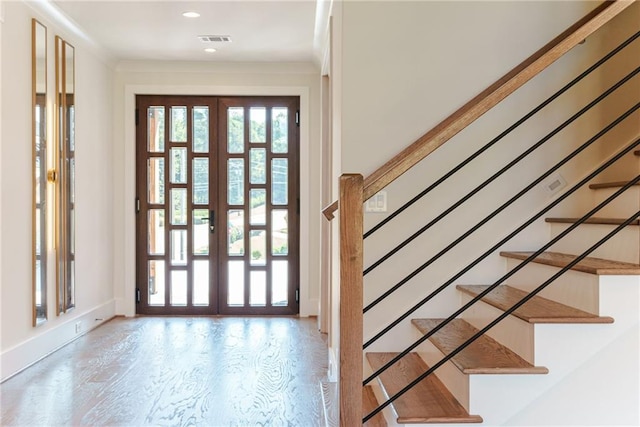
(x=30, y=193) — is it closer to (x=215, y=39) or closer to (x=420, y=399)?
(x=215, y=39)

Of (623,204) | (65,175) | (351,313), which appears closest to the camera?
(351,313)

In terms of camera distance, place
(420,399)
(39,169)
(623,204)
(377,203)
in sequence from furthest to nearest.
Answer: (39,169)
(377,203)
(623,204)
(420,399)

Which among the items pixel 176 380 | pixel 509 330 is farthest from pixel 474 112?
pixel 176 380

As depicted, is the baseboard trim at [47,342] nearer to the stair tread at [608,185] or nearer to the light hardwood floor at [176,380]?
the light hardwood floor at [176,380]

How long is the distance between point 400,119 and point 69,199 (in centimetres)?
292

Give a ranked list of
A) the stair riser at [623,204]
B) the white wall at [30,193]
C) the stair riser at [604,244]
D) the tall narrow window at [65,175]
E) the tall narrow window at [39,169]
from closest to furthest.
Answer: the stair riser at [604,244] → the stair riser at [623,204] → the white wall at [30,193] → the tall narrow window at [39,169] → the tall narrow window at [65,175]

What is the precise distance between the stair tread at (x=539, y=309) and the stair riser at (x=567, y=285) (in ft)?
0.08

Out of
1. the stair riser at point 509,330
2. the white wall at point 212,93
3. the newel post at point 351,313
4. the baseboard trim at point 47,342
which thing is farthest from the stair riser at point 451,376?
the white wall at point 212,93

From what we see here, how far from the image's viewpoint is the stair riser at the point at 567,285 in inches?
76.3

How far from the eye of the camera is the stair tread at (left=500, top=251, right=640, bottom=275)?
186 cm

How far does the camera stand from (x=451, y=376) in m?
2.06

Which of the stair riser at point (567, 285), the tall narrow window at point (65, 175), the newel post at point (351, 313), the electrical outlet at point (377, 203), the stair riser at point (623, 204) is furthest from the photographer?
the tall narrow window at point (65, 175)

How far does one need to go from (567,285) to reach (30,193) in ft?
11.0

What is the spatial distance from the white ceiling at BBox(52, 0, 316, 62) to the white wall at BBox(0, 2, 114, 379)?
29cm
